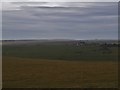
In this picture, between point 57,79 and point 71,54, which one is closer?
point 57,79

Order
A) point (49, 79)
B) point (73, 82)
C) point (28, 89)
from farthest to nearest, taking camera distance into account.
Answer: point (49, 79), point (73, 82), point (28, 89)

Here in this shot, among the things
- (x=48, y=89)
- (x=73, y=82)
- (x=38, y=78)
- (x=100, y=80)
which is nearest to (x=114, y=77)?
(x=100, y=80)

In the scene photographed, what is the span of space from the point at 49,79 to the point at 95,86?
10.4 feet

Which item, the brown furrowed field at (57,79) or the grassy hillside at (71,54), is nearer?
the brown furrowed field at (57,79)

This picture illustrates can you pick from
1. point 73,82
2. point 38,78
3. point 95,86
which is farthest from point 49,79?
point 95,86

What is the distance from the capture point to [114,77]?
54.4 ft

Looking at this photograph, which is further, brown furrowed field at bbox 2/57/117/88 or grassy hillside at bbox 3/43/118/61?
grassy hillside at bbox 3/43/118/61

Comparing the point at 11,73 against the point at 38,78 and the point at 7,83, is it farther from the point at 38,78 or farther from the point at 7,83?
the point at 7,83

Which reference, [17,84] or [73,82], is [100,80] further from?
[17,84]

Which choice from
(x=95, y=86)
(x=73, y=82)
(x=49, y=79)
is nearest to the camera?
(x=95, y=86)

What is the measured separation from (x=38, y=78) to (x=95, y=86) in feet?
11.9

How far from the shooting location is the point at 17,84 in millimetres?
14555

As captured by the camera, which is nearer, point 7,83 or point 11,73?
point 7,83

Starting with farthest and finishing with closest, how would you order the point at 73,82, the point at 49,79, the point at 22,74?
1. the point at 22,74
2. the point at 49,79
3. the point at 73,82
